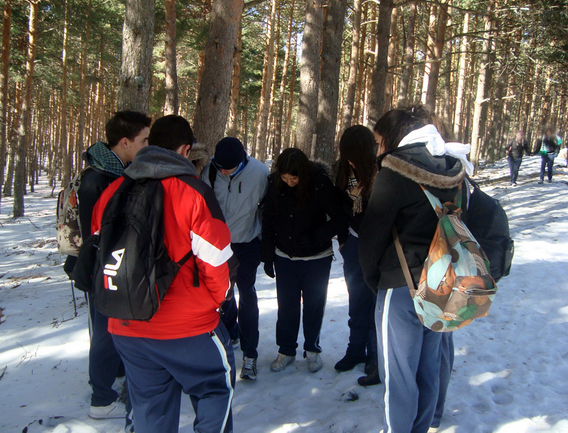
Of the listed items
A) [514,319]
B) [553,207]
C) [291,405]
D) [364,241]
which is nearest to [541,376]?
[514,319]

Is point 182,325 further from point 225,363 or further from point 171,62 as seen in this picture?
point 171,62

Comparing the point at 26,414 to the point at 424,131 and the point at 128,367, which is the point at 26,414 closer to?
the point at 128,367

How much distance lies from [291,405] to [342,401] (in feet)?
1.29

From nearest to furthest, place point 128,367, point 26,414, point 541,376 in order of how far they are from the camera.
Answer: point 128,367, point 26,414, point 541,376

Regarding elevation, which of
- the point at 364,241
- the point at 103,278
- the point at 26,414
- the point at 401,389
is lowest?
the point at 26,414

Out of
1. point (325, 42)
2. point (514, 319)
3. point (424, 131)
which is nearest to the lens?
point (424, 131)

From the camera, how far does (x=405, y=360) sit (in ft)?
6.84

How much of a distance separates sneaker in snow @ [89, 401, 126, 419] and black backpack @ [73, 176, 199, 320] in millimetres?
1490

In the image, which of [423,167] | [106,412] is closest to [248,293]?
[106,412]

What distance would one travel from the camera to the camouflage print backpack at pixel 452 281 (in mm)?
1807

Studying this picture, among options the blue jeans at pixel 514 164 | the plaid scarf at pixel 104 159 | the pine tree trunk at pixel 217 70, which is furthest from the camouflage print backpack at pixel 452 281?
the blue jeans at pixel 514 164

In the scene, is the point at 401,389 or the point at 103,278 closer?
the point at 103,278

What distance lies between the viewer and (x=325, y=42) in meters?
6.77

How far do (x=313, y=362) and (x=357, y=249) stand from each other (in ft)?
3.62
